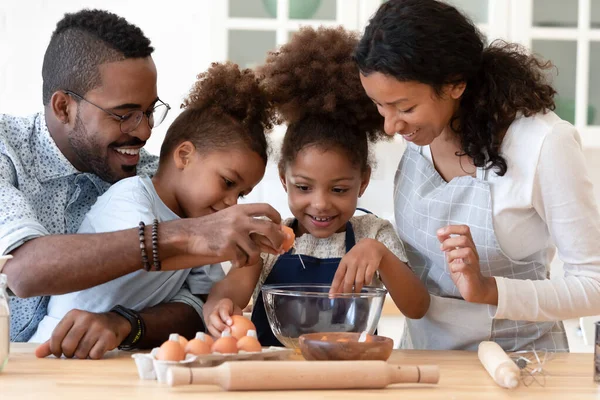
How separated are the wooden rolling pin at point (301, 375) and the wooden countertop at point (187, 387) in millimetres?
12

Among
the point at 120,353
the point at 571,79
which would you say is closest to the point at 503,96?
the point at 120,353

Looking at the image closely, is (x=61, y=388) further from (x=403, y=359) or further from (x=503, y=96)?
(x=503, y=96)

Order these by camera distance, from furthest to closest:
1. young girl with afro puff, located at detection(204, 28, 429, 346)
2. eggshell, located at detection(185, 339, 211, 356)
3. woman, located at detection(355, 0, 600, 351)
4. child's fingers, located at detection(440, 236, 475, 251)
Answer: young girl with afro puff, located at detection(204, 28, 429, 346) < woman, located at detection(355, 0, 600, 351) < child's fingers, located at detection(440, 236, 475, 251) < eggshell, located at detection(185, 339, 211, 356)

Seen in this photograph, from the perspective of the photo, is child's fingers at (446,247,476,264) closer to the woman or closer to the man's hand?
the woman

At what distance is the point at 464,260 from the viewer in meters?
1.45

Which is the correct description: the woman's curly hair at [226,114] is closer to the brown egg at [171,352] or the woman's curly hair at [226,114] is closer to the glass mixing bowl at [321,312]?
the glass mixing bowl at [321,312]

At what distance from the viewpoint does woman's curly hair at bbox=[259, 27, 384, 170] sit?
6.00 ft

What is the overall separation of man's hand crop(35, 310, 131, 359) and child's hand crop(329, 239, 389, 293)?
39 cm

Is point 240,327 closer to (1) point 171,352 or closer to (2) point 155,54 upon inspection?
(1) point 171,352

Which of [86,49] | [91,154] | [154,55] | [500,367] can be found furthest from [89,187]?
[154,55]

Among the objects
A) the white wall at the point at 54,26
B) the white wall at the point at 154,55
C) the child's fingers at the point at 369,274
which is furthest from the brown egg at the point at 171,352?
the white wall at the point at 54,26

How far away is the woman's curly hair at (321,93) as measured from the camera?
1.83 m

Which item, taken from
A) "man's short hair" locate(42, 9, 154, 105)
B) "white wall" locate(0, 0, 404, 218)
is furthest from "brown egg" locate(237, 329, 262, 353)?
"white wall" locate(0, 0, 404, 218)

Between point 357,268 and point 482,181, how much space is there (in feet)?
1.22
